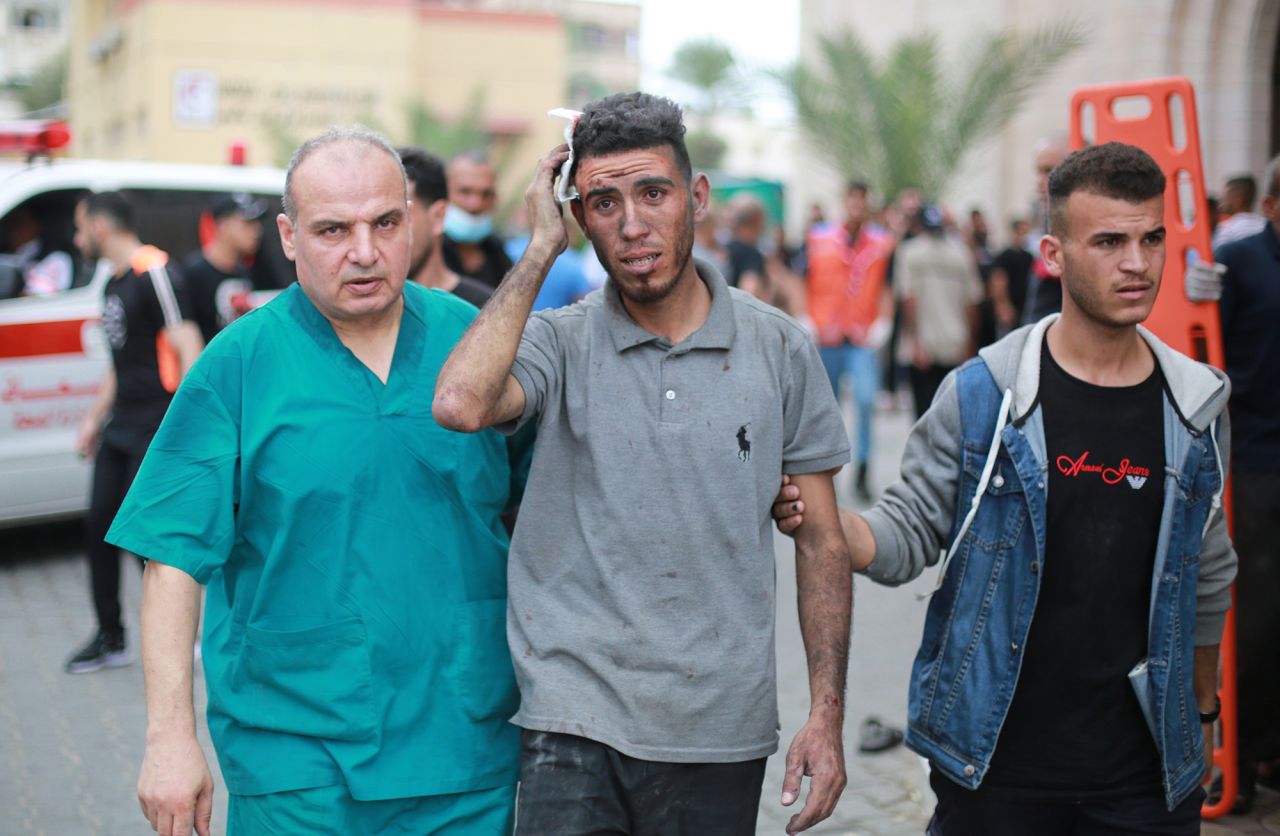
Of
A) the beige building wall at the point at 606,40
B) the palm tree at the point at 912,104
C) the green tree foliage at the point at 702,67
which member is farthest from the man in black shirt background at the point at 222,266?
the beige building wall at the point at 606,40

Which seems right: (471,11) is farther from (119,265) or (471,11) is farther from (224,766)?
(224,766)

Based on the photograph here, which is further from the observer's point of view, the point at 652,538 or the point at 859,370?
the point at 859,370

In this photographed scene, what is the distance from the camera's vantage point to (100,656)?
6746 mm

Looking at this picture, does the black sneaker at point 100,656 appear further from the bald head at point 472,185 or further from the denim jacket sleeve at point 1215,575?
the denim jacket sleeve at point 1215,575

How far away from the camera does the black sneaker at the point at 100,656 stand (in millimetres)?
6684

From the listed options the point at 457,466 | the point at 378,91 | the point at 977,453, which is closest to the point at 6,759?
the point at 457,466

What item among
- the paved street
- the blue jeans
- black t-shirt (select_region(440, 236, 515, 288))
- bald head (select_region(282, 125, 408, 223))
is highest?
bald head (select_region(282, 125, 408, 223))

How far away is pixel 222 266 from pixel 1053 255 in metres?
5.61

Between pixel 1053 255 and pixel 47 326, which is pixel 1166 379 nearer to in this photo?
pixel 1053 255

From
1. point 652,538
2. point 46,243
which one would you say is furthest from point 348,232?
point 46,243

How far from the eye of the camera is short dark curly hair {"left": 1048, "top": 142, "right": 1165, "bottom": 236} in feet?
10.0

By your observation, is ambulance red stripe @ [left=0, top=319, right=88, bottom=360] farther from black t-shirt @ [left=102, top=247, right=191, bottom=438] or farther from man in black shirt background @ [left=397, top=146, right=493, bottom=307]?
man in black shirt background @ [left=397, top=146, right=493, bottom=307]

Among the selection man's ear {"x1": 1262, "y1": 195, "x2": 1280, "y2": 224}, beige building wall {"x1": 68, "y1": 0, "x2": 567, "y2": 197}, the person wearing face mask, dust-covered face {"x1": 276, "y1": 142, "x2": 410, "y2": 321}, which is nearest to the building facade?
beige building wall {"x1": 68, "y1": 0, "x2": 567, "y2": 197}

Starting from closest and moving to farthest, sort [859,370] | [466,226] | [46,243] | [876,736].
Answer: [876,736], [466,226], [46,243], [859,370]
